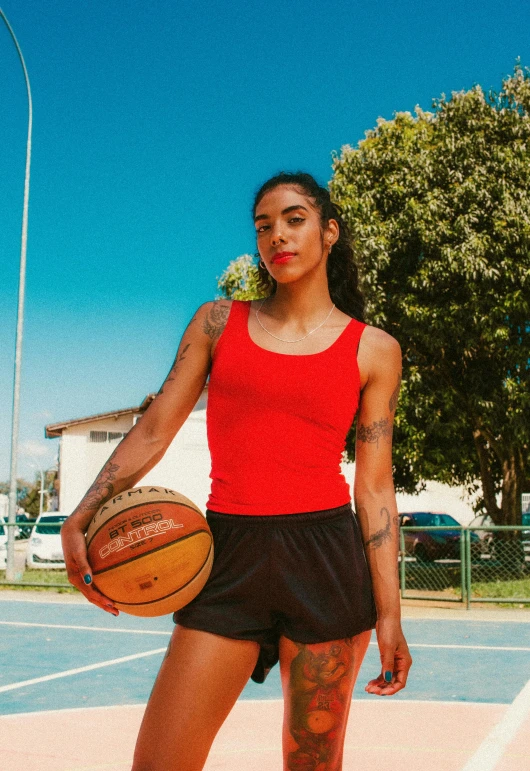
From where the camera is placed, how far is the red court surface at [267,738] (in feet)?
15.5

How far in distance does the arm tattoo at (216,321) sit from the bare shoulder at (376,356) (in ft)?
1.40

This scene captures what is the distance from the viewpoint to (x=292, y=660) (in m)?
2.32

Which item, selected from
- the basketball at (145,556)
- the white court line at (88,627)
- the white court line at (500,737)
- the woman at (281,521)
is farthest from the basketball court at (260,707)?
the basketball at (145,556)

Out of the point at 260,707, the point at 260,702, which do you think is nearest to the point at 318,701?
the point at 260,707

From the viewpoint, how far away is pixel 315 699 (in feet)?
7.63

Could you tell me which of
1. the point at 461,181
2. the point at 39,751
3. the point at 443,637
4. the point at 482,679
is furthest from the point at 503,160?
the point at 39,751

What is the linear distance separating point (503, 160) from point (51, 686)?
477 inches

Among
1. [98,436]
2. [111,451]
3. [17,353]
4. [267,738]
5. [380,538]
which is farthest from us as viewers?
[98,436]

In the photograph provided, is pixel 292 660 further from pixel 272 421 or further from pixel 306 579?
pixel 272 421

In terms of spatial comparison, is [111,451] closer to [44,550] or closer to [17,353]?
[44,550]

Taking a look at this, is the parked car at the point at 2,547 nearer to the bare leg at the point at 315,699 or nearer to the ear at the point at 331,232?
the ear at the point at 331,232

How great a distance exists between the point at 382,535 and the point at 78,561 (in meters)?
0.91

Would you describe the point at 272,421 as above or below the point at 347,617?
above

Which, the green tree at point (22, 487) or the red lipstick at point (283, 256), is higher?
the red lipstick at point (283, 256)
